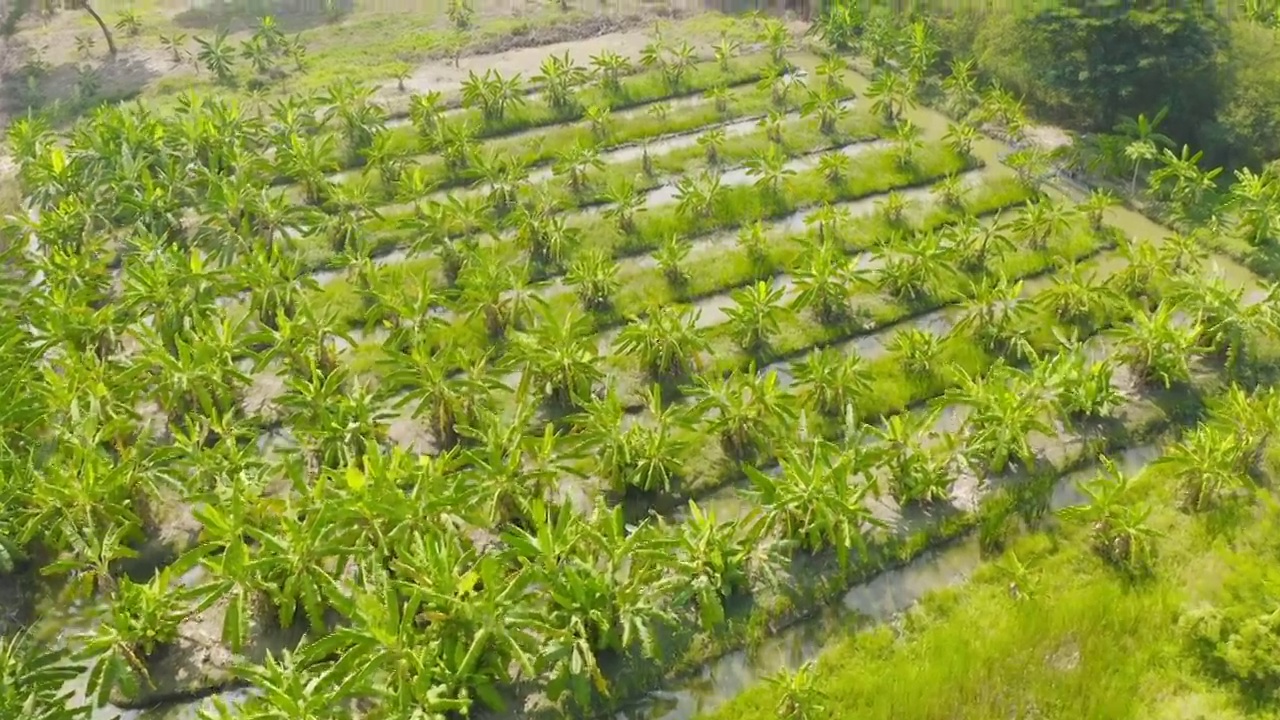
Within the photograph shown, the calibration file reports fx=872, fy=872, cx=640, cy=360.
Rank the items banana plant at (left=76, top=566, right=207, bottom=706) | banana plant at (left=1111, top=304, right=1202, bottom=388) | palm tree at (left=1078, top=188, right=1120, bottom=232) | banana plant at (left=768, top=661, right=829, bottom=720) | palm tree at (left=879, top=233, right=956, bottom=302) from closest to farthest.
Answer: banana plant at (left=768, top=661, right=829, bottom=720) → banana plant at (left=76, top=566, right=207, bottom=706) → banana plant at (left=1111, top=304, right=1202, bottom=388) → palm tree at (left=879, top=233, right=956, bottom=302) → palm tree at (left=1078, top=188, right=1120, bottom=232)

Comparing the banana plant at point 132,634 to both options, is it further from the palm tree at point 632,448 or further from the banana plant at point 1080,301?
the banana plant at point 1080,301

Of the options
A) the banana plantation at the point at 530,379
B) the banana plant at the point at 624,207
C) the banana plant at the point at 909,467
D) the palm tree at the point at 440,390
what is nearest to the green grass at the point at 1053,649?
the banana plantation at the point at 530,379

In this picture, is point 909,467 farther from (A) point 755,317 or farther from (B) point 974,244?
(B) point 974,244

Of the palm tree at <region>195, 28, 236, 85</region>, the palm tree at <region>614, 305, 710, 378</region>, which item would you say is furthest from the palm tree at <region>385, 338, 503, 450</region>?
the palm tree at <region>195, 28, 236, 85</region>

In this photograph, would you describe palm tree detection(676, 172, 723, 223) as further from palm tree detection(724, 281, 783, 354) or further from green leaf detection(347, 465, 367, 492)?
green leaf detection(347, 465, 367, 492)

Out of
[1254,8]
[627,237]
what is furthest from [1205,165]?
[627,237]

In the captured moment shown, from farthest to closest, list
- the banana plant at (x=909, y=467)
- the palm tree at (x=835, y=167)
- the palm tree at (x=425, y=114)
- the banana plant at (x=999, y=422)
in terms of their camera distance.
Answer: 1. the palm tree at (x=425, y=114)
2. the palm tree at (x=835, y=167)
3. the banana plant at (x=999, y=422)
4. the banana plant at (x=909, y=467)

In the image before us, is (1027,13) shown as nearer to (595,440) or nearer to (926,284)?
(926,284)

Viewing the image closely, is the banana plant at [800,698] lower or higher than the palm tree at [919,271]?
lower
